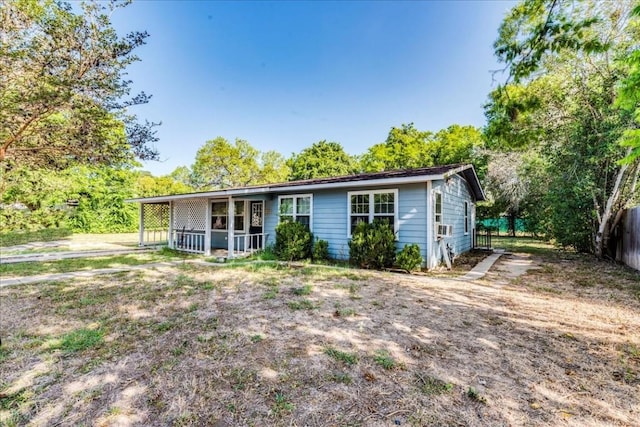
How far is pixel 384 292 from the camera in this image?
18.5 ft

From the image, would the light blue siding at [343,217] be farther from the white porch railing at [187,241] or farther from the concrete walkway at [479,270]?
the white porch railing at [187,241]

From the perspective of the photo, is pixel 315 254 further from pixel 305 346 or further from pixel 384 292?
pixel 305 346

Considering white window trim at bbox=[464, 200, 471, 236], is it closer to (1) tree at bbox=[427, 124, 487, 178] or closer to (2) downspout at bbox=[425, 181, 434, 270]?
(2) downspout at bbox=[425, 181, 434, 270]

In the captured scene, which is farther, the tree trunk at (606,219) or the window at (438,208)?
the tree trunk at (606,219)

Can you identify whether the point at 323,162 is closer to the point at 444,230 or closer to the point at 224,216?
the point at 224,216

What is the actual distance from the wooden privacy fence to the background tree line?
59 centimetres

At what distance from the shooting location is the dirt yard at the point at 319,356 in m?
2.31

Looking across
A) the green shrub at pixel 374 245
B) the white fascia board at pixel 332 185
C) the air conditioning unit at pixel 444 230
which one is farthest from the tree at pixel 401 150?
the green shrub at pixel 374 245

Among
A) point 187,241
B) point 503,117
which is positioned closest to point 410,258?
point 503,117

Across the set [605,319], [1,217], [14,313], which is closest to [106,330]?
[14,313]

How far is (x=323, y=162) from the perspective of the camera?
110 ft

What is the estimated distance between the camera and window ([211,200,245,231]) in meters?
12.2

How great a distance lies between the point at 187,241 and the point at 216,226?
136 centimetres

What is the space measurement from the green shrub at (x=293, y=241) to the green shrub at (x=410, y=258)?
312 centimetres
